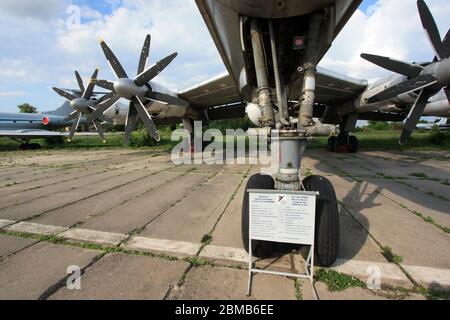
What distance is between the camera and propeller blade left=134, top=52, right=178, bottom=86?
8.38m

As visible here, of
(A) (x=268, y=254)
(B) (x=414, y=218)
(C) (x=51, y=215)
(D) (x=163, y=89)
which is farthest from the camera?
(D) (x=163, y=89)

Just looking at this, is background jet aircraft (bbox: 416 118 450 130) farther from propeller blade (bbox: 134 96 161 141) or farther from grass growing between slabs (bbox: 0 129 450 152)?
propeller blade (bbox: 134 96 161 141)

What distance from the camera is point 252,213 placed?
2.33 meters

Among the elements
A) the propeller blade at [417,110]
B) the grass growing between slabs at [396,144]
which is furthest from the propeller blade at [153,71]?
the grass growing between slabs at [396,144]

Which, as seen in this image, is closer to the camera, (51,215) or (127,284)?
(127,284)

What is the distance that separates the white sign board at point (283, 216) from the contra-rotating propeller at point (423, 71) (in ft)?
8.09

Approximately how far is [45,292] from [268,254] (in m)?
2.12

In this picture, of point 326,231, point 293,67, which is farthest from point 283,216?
point 293,67

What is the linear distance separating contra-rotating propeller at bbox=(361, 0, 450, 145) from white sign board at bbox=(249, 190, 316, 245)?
247 cm

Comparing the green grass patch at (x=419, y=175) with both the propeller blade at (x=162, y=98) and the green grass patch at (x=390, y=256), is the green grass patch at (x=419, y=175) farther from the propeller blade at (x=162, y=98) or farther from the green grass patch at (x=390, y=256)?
the propeller blade at (x=162, y=98)

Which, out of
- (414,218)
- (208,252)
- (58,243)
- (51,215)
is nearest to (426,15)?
(414,218)

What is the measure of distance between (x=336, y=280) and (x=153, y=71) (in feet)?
27.3

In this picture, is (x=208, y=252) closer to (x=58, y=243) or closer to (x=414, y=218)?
(x=58, y=243)

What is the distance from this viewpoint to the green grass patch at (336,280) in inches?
84.6
